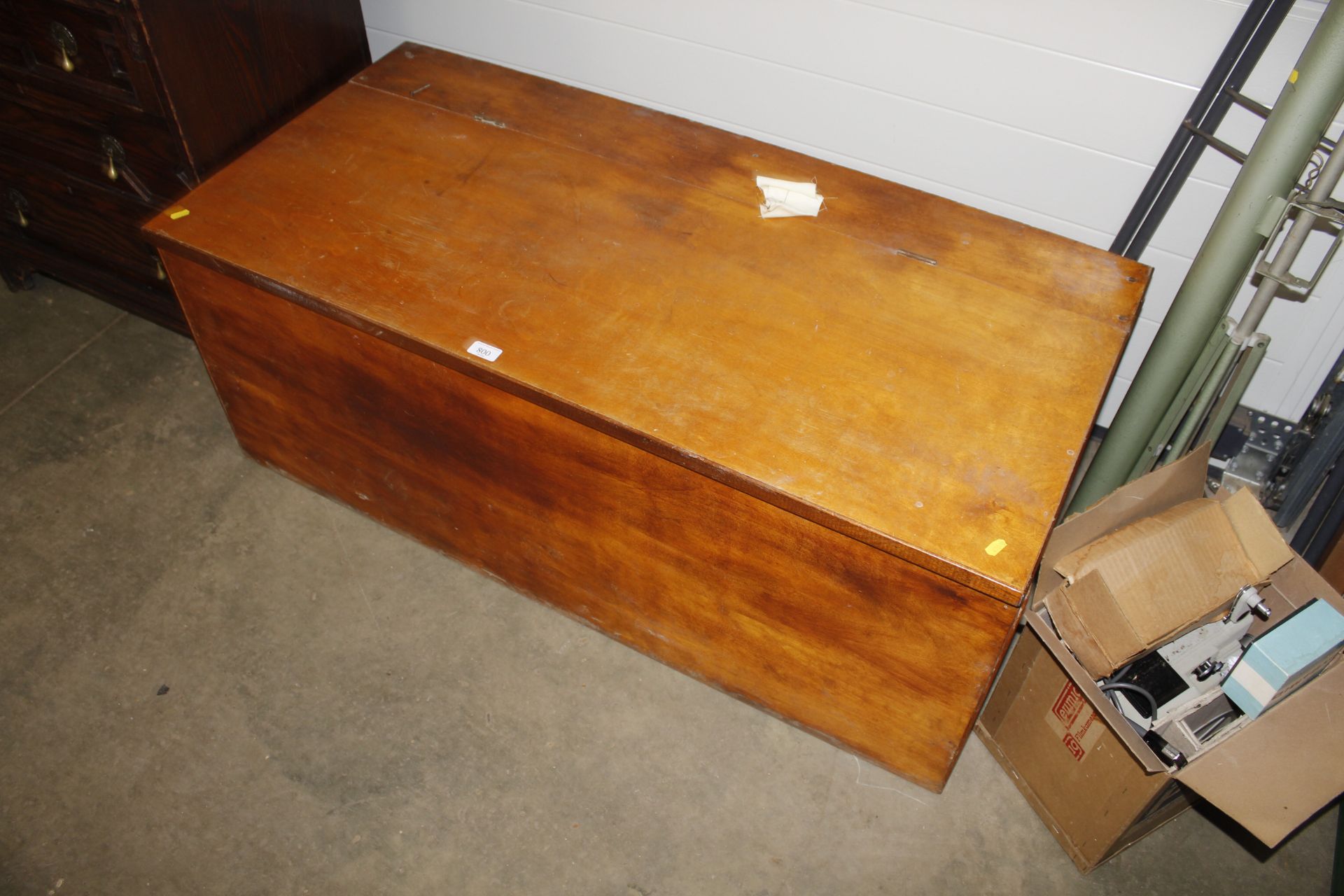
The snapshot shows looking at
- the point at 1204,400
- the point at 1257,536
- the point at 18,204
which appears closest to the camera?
the point at 1257,536

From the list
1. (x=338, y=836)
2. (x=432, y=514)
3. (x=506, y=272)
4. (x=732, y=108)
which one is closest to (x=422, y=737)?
(x=338, y=836)

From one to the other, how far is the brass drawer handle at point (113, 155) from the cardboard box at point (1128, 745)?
1.87m

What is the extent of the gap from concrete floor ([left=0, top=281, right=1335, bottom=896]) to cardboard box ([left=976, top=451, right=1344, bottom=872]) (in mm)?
83

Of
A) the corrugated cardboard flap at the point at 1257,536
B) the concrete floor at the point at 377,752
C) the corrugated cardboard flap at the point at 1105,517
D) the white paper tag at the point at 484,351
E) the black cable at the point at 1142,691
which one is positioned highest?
the white paper tag at the point at 484,351

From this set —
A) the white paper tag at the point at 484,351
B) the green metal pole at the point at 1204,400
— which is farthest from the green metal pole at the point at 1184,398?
the white paper tag at the point at 484,351

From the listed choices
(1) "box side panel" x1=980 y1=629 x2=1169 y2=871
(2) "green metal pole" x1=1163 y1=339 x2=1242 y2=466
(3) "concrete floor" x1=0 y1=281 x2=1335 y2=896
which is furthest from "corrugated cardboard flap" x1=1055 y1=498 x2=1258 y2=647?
(3) "concrete floor" x1=0 y1=281 x2=1335 y2=896

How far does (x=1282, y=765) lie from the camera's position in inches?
53.2

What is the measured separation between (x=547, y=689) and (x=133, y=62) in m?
1.34

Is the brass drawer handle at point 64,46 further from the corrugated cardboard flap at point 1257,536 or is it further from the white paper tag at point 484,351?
the corrugated cardboard flap at point 1257,536

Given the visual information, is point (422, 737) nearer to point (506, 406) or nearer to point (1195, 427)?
point (506, 406)

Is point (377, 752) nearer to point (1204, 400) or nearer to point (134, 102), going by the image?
point (134, 102)

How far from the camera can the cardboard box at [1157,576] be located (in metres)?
1.40

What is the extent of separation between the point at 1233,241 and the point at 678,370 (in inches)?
34.8

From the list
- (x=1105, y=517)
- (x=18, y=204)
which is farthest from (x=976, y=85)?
(x=18, y=204)
